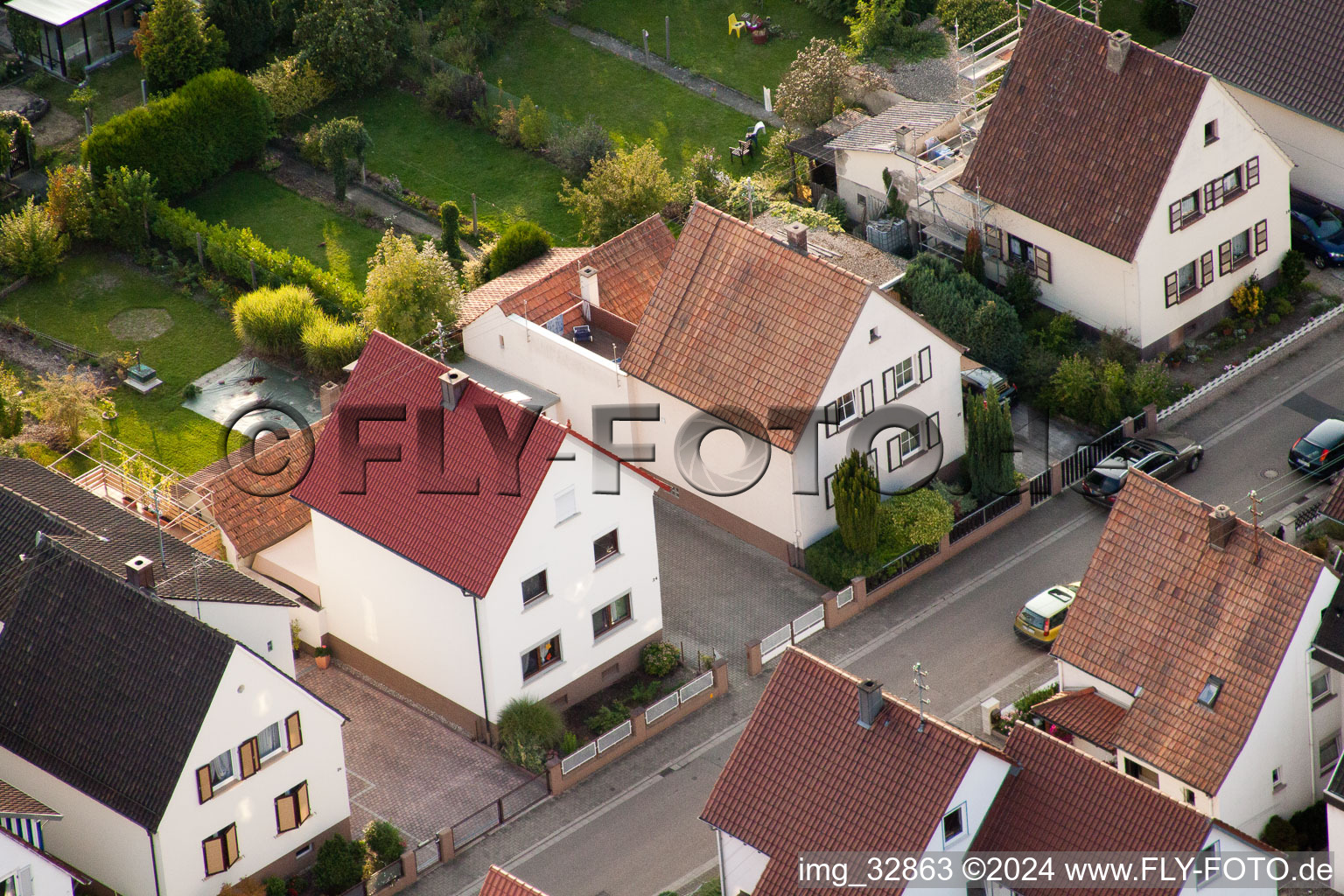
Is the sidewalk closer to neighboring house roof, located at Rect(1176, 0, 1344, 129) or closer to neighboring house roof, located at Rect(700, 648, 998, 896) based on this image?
neighboring house roof, located at Rect(1176, 0, 1344, 129)

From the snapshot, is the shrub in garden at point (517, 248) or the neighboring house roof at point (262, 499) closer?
the neighboring house roof at point (262, 499)

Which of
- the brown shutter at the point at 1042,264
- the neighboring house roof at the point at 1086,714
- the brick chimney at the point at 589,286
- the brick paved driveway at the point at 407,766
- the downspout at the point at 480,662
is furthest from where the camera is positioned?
the brown shutter at the point at 1042,264

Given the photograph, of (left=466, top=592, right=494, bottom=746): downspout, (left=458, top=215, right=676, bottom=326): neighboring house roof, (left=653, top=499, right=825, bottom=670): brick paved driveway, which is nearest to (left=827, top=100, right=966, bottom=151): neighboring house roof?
(left=458, top=215, right=676, bottom=326): neighboring house roof

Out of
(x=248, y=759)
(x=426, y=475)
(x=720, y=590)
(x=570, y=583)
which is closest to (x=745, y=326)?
(x=720, y=590)

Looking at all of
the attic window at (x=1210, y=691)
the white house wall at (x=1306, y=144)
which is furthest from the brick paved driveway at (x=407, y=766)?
the white house wall at (x=1306, y=144)

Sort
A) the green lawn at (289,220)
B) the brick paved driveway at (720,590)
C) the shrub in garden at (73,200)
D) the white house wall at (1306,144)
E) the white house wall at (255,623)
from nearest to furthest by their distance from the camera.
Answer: the white house wall at (255,623)
the brick paved driveway at (720,590)
the white house wall at (1306,144)
the green lawn at (289,220)
the shrub in garden at (73,200)

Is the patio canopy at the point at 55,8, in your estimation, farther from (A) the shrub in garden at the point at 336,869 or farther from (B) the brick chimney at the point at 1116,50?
(A) the shrub in garden at the point at 336,869

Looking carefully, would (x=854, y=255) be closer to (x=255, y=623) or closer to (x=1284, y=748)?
(x=1284, y=748)
